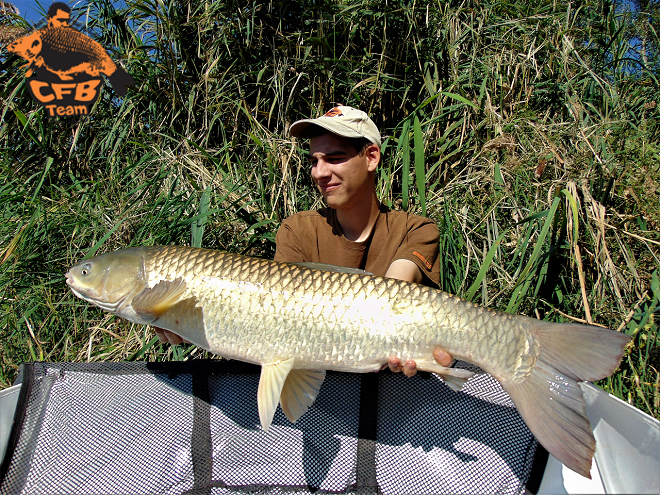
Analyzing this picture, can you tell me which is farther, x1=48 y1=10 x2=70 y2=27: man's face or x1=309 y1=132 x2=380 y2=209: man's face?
x1=48 y1=10 x2=70 y2=27: man's face

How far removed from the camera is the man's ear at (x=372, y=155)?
5.55ft

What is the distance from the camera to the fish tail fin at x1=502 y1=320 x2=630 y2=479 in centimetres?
106

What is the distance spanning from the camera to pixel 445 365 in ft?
3.89

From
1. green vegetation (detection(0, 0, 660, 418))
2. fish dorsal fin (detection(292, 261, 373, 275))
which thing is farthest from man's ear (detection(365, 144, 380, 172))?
fish dorsal fin (detection(292, 261, 373, 275))

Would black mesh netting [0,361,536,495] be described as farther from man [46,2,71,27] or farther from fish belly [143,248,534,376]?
man [46,2,71,27]

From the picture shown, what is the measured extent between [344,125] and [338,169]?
0.18 metres

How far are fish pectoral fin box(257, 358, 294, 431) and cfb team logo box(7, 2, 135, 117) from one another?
2153mm

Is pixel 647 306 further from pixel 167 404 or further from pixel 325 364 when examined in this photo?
pixel 167 404

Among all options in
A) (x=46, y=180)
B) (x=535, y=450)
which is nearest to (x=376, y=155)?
(x=535, y=450)

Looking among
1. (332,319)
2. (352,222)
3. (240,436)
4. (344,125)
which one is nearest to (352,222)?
(352,222)

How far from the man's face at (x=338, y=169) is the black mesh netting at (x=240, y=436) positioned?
2.28 feet

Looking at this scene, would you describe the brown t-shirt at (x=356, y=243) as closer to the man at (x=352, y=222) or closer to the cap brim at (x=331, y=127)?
the man at (x=352, y=222)

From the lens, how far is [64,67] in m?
2.62

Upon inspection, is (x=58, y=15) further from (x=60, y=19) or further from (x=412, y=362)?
(x=412, y=362)
